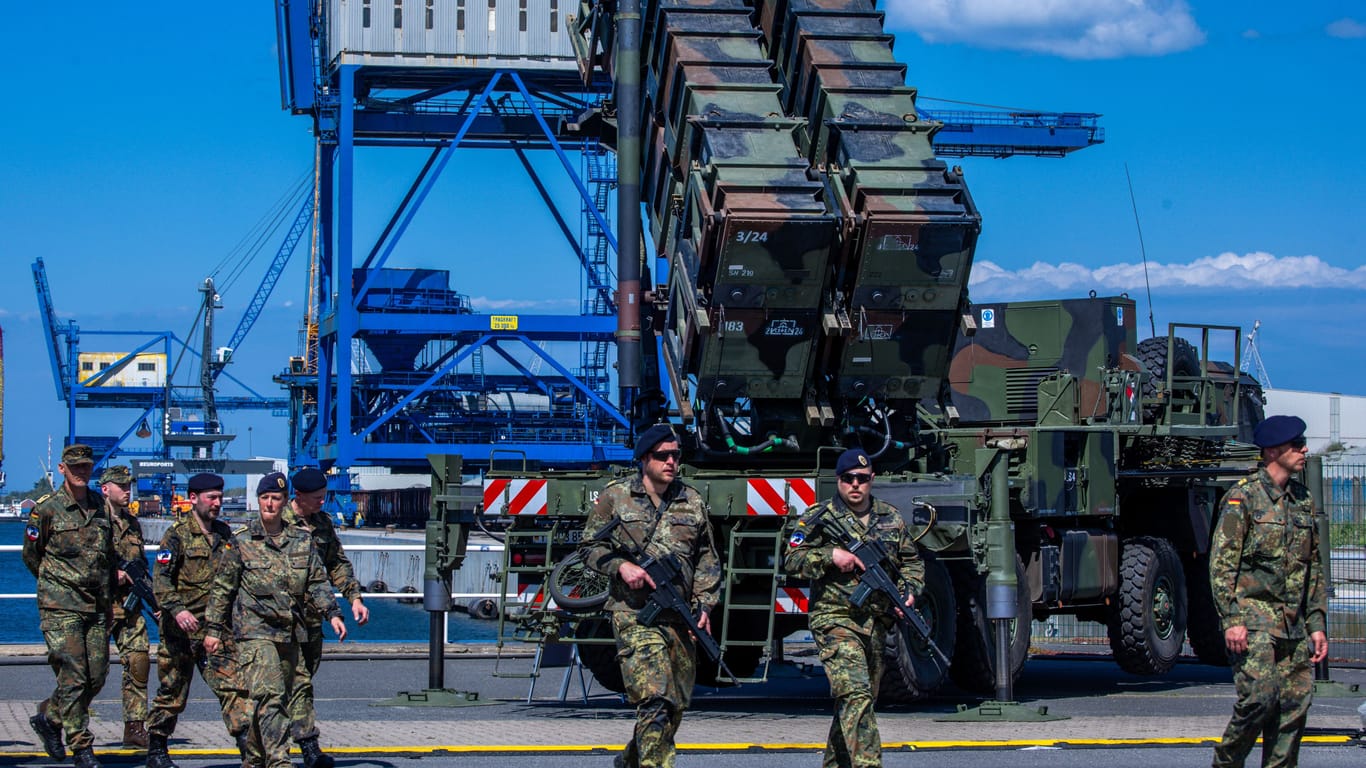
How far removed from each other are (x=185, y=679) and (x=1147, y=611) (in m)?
8.72

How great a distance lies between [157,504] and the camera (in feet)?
484

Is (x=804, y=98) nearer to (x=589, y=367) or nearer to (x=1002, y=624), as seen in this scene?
(x=1002, y=624)

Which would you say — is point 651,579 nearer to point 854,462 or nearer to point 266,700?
point 854,462

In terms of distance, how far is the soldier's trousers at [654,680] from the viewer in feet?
28.5

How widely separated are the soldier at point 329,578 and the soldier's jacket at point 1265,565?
14.0 ft

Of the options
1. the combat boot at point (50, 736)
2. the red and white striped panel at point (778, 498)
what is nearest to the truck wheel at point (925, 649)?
the red and white striped panel at point (778, 498)

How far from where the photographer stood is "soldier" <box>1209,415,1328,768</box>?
863 cm

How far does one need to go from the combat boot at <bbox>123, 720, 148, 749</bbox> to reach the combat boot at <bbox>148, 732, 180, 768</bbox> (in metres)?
1.14

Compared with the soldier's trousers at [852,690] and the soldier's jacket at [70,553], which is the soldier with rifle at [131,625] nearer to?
the soldier's jacket at [70,553]

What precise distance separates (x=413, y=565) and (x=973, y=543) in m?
44.2

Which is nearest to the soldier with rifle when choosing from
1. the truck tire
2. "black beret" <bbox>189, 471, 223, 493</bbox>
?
"black beret" <bbox>189, 471, 223, 493</bbox>

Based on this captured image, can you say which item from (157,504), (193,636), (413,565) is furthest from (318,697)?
(157,504)

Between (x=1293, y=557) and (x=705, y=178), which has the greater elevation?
(x=705, y=178)

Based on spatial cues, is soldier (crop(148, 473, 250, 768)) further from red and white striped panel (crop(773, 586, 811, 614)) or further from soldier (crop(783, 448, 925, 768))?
red and white striped panel (crop(773, 586, 811, 614))
